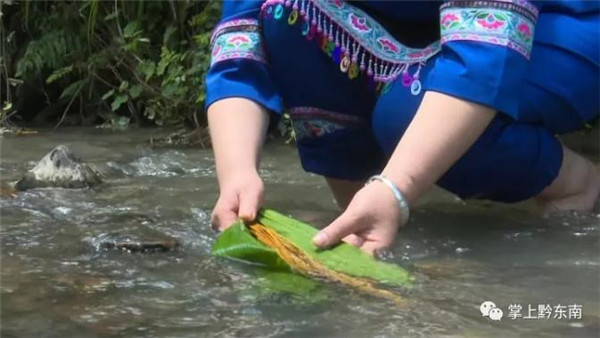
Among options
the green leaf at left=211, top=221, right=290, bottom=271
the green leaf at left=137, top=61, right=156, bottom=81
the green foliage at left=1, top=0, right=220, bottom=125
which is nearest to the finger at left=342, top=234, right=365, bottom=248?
the green leaf at left=211, top=221, right=290, bottom=271

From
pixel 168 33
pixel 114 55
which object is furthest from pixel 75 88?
pixel 168 33

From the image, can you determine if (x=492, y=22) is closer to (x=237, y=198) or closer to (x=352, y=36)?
(x=352, y=36)

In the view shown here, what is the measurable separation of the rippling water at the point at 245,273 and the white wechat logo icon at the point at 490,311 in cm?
1

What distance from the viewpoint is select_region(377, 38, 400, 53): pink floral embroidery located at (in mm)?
1988

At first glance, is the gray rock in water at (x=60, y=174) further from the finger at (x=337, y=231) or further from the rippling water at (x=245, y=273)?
the finger at (x=337, y=231)

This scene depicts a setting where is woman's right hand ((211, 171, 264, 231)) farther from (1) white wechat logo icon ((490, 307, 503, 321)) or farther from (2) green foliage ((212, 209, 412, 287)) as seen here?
(1) white wechat logo icon ((490, 307, 503, 321))

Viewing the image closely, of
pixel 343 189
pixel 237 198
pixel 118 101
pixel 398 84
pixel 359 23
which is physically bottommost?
pixel 118 101

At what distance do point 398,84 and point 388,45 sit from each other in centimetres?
9

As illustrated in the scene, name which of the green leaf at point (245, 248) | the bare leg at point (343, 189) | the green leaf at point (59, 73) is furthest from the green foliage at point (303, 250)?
the green leaf at point (59, 73)

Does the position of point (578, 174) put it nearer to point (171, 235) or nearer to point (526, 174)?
point (526, 174)

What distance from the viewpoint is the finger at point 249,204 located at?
1714 millimetres

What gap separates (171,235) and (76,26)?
8.70 ft

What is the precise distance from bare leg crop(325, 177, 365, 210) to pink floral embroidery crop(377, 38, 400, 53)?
37 centimetres

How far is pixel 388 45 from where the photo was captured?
199 cm
